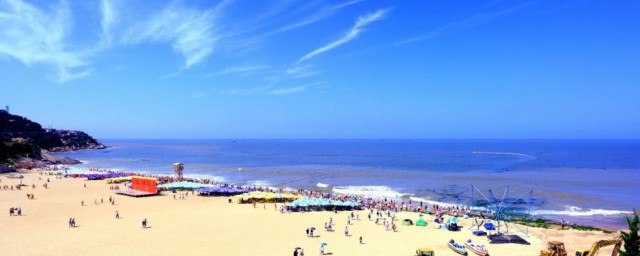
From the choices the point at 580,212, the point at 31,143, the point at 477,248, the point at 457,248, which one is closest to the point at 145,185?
the point at 457,248

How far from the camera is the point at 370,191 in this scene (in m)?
48.9

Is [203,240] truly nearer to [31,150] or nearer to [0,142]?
[0,142]

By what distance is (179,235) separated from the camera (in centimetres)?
2455

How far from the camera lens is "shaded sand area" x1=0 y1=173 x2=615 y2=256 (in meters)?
21.9

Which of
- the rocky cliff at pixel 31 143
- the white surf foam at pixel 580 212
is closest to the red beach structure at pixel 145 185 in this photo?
the white surf foam at pixel 580 212

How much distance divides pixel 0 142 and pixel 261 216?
63.4 meters

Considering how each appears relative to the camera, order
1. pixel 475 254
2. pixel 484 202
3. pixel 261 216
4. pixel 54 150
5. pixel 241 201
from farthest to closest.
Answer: pixel 54 150 < pixel 484 202 < pixel 241 201 < pixel 261 216 < pixel 475 254

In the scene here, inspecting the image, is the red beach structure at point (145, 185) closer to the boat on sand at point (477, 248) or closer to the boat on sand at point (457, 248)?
the boat on sand at point (457, 248)

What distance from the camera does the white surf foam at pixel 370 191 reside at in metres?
46.3

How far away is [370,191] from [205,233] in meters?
26.8

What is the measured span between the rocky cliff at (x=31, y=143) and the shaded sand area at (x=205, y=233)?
45873 mm

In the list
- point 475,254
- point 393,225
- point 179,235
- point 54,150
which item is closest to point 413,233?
point 393,225

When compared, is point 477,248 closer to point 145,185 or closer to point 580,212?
point 580,212

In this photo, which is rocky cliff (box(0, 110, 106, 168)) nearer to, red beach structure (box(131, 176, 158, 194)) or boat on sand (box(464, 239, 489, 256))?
red beach structure (box(131, 176, 158, 194))
